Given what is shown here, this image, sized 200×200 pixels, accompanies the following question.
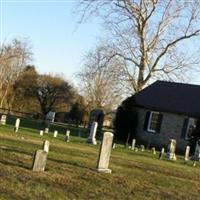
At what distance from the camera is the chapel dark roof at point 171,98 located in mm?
44141

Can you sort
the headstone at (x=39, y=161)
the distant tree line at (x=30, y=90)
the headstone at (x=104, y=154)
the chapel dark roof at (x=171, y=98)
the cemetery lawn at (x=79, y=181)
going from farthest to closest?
the distant tree line at (x=30, y=90) → the chapel dark roof at (x=171, y=98) → the headstone at (x=104, y=154) → the headstone at (x=39, y=161) → the cemetery lawn at (x=79, y=181)

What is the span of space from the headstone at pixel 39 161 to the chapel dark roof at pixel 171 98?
2959cm

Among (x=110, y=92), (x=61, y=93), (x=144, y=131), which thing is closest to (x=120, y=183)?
(x=144, y=131)

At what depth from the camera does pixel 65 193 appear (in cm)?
1193

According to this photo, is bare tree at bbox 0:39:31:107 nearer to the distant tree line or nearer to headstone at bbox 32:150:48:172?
the distant tree line

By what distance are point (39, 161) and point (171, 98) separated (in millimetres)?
33433

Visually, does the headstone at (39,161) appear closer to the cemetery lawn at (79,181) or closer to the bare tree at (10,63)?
the cemetery lawn at (79,181)

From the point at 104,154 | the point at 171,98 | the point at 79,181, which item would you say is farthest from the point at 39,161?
the point at 171,98

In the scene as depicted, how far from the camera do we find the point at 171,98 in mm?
46375

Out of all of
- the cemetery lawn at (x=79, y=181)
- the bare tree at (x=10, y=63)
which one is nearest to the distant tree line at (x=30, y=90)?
the bare tree at (x=10, y=63)

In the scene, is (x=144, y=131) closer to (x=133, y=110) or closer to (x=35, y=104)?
(x=133, y=110)

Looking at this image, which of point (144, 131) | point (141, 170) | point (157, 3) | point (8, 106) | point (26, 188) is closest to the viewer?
point (26, 188)

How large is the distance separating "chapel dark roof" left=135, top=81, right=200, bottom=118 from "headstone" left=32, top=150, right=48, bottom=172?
29588 millimetres

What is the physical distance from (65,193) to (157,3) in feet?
141
